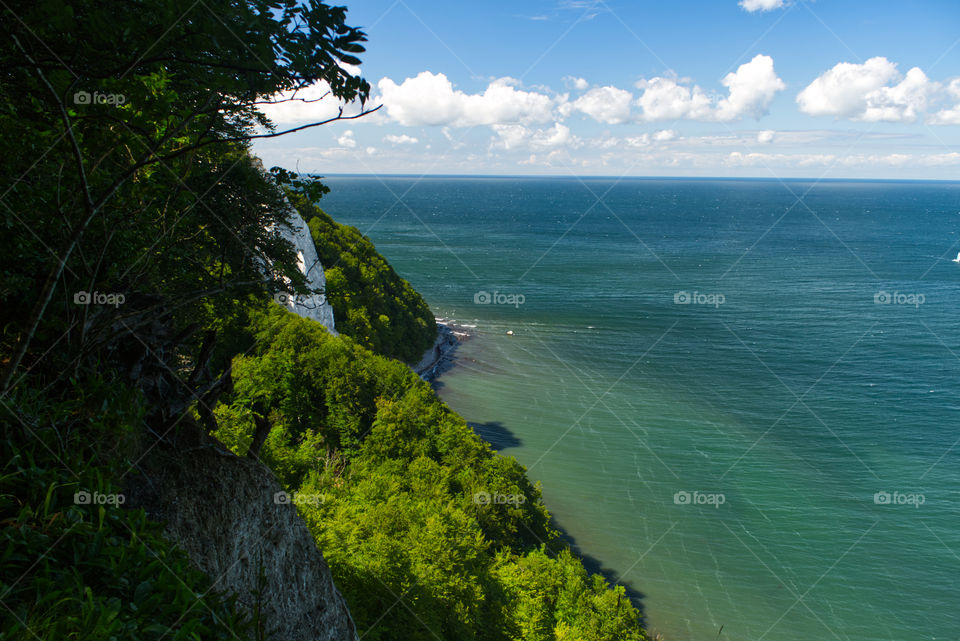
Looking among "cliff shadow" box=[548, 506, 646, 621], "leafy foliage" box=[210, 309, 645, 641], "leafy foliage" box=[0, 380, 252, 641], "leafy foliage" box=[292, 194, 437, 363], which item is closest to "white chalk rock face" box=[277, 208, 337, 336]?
"leafy foliage" box=[292, 194, 437, 363]

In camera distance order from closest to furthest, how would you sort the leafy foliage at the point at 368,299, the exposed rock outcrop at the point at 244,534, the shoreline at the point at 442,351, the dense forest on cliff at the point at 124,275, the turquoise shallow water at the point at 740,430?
the dense forest on cliff at the point at 124,275 → the exposed rock outcrop at the point at 244,534 → the turquoise shallow water at the point at 740,430 → the leafy foliage at the point at 368,299 → the shoreline at the point at 442,351

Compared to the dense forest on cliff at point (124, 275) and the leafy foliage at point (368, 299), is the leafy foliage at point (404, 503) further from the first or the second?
the leafy foliage at point (368, 299)

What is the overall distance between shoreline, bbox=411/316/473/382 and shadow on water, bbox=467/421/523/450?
7592 millimetres

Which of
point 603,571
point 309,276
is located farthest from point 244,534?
point 309,276

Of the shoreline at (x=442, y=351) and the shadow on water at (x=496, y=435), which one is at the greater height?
the shoreline at (x=442, y=351)

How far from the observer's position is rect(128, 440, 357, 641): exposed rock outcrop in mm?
6277

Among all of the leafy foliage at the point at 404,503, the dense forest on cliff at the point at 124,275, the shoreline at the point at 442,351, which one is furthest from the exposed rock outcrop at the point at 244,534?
the shoreline at the point at 442,351

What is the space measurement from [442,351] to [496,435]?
16702 millimetres

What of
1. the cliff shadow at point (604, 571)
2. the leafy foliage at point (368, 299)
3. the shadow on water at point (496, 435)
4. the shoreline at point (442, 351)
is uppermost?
the leafy foliage at point (368, 299)

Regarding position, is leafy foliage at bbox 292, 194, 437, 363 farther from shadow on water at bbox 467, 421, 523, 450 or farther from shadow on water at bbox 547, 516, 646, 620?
shadow on water at bbox 547, 516, 646, 620

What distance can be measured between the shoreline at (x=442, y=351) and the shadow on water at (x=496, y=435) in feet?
24.9

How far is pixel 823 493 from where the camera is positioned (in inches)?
1299

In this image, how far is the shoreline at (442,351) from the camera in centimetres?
4838

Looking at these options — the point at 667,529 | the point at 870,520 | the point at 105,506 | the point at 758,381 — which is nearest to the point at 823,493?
the point at 870,520
